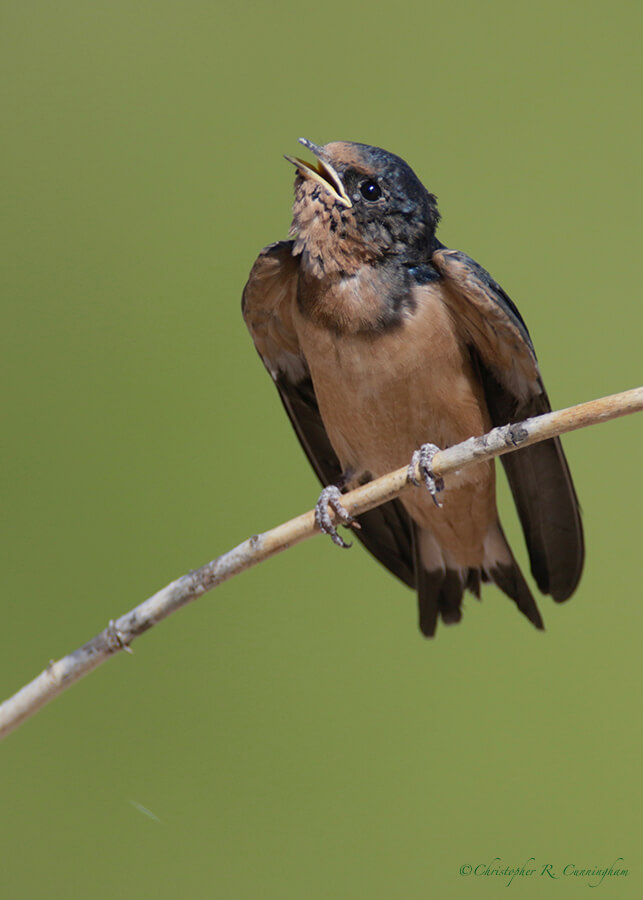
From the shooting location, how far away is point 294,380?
1.95 meters

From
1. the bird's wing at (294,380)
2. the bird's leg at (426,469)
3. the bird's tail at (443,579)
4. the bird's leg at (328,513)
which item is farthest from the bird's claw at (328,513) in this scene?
the bird's tail at (443,579)

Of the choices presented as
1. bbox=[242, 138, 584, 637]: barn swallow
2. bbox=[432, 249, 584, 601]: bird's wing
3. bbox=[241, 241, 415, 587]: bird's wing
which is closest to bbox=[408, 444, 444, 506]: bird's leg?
bbox=[242, 138, 584, 637]: barn swallow

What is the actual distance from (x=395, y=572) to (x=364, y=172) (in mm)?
901

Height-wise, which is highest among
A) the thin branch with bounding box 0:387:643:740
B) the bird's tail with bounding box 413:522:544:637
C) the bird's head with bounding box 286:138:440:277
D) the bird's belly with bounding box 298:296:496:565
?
the bird's head with bounding box 286:138:440:277

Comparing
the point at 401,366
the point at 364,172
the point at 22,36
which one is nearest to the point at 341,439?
the point at 401,366

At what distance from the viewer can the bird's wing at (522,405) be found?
1569 mm

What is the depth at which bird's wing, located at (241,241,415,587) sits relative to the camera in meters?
1.73

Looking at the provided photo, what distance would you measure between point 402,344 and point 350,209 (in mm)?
241

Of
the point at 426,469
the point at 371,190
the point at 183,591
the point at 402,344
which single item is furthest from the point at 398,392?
the point at 183,591

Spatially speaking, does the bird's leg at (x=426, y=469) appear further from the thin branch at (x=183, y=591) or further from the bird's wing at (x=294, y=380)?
the bird's wing at (x=294, y=380)

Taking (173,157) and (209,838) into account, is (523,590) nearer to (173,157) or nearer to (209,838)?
(209,838)

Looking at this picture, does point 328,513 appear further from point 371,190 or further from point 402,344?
point 371,190

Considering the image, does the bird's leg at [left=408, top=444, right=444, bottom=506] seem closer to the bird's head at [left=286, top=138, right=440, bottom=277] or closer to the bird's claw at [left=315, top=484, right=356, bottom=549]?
the bird's claw at [left=315, top=484, right=356, bottom=549]

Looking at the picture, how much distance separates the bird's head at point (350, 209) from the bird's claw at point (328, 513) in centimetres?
37
